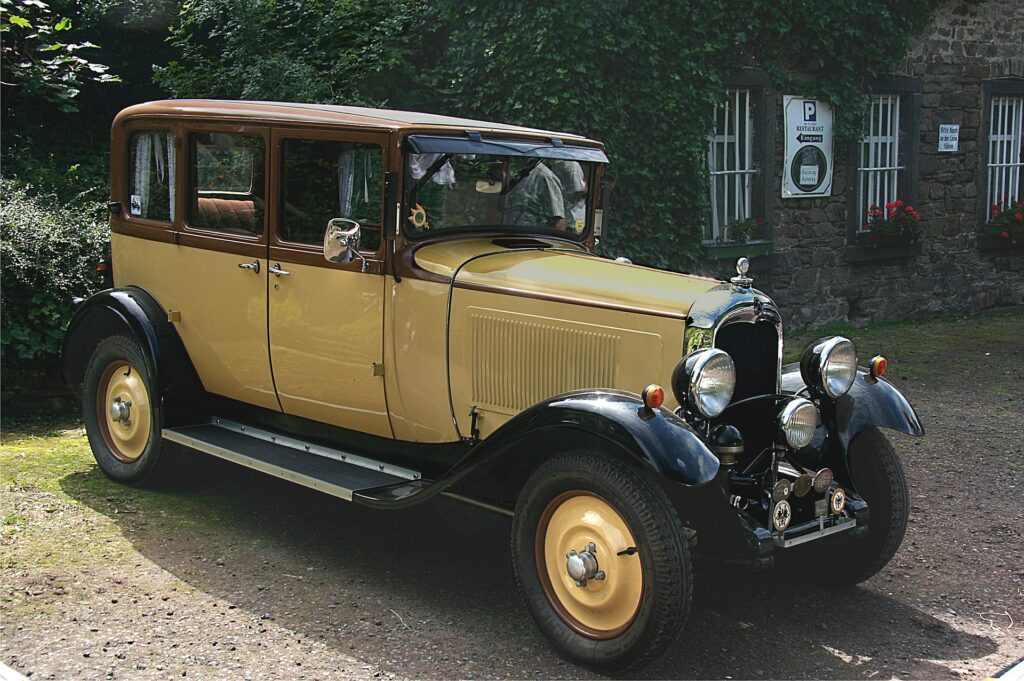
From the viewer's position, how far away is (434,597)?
4320 mm

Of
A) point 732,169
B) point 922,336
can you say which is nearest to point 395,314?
point 732,169

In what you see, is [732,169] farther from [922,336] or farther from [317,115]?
[317,115]

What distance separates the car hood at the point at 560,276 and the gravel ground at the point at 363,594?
3.98 ft

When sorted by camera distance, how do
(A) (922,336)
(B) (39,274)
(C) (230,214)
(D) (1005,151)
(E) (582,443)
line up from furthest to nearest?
1. (D) (1005,151)
2. (A) (922,336)
3. (B) (39,274)
4. (C) (230,214)
5. (E) (582,443)

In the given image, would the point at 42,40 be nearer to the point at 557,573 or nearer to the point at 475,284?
the point at 475,284

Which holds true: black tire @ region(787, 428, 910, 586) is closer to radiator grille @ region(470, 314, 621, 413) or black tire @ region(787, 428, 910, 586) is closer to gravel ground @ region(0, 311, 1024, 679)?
gravel ground @ region(0, 311, 1024, 679)

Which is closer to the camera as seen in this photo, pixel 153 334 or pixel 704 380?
pixel 704 380

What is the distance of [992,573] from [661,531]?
199 cm

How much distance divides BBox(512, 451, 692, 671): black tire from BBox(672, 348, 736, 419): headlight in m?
0.35

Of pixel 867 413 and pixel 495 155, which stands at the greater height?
pixel 495 155

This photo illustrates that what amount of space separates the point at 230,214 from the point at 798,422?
2842 millimetres

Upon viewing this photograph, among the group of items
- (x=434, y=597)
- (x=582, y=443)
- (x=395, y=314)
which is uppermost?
(x=395, y=314)

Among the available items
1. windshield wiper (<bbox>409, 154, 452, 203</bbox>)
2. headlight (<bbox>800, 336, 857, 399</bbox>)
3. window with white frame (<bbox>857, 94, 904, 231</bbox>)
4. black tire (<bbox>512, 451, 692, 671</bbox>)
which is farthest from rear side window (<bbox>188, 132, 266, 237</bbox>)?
window with white frame (<bbox>857, 94, 904, 231</bbox>)

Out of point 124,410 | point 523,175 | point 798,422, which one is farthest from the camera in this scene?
point 124,410
